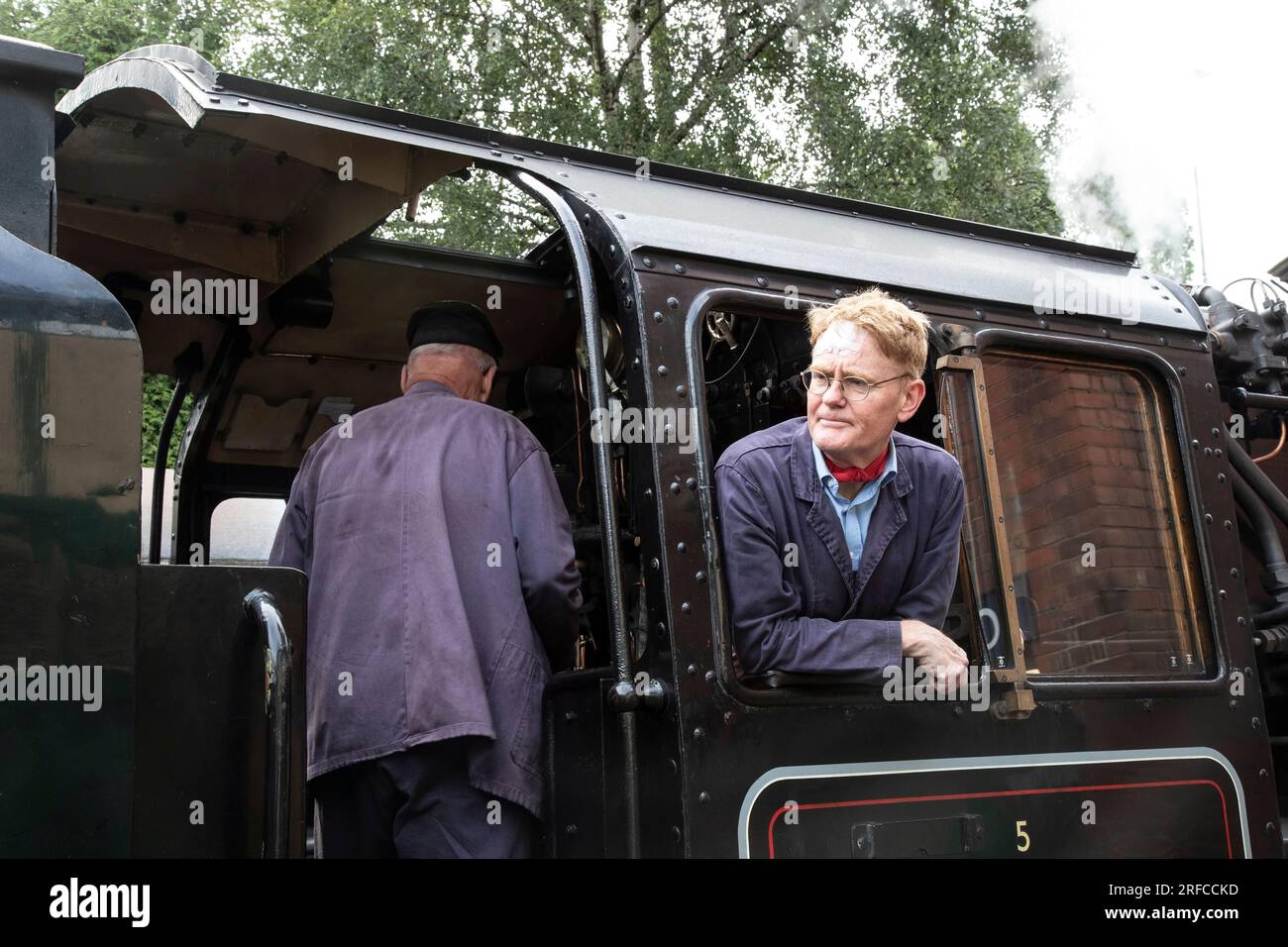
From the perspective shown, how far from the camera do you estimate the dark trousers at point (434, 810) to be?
8.95 ft

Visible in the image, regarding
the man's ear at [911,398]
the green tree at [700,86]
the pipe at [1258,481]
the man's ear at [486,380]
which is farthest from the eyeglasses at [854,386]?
the green tree at [700,86]

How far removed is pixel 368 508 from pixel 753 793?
3.64 feet

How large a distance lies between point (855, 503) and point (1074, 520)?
0.73m

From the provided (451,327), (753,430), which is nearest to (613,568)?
(451,327)

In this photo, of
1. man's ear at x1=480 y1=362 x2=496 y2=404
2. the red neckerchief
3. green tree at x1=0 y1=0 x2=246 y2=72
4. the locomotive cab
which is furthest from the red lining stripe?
green tree at x1=0 y1=0 x2=246 y2=72

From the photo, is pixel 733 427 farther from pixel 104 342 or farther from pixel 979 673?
pixel 104 342

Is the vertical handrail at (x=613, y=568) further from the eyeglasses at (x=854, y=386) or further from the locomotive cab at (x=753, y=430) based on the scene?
the eyeglasses at (x=854, y=386)

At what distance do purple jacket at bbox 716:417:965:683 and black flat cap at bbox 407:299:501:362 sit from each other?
871 millimetres

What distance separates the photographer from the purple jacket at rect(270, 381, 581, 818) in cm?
273

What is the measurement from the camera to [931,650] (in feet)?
8.97

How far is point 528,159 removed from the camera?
2.96 m

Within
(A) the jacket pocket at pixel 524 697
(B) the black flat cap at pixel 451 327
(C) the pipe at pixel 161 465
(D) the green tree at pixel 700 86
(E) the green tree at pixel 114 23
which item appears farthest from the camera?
(E) the green tree at pixel 114 23

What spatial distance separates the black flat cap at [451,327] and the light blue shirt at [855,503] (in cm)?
101

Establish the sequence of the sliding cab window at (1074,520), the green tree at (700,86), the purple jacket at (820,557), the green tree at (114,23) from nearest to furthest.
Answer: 1. the purple jacket at (820,557)
2. the sliding cab window at (1074,520)
3. the green tree at (700,86)
4. the green tree at (114,23)
